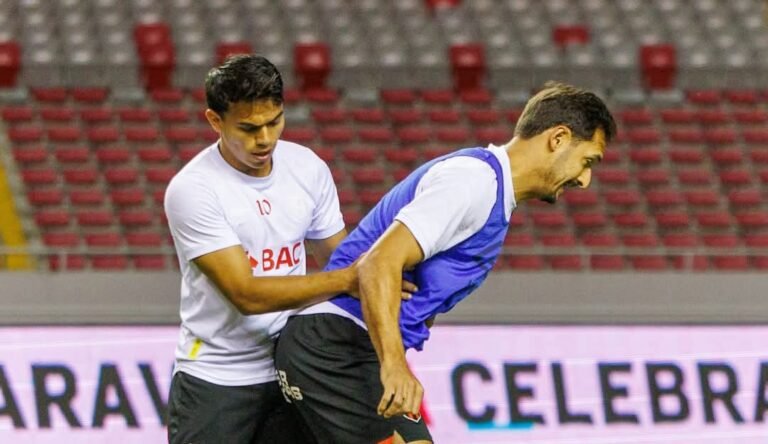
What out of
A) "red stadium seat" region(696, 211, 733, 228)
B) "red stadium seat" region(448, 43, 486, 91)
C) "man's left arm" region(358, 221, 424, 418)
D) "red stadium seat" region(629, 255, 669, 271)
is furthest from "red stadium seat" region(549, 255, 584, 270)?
"man's left arm" region(358, 221, 424, 418)

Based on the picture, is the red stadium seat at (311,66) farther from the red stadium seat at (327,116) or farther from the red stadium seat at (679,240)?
the red stadium seat at (679,240)

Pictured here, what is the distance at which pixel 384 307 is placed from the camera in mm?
2266

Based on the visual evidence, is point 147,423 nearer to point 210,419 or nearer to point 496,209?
point 210,419

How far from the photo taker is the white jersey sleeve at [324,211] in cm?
289

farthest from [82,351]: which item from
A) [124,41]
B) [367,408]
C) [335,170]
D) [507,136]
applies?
[124,41]

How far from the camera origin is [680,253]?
23.4 feet

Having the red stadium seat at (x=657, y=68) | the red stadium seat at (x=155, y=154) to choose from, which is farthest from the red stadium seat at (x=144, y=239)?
the red stadium seat at (x=657, y=68)

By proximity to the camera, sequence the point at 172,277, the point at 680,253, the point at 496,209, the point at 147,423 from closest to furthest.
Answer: the point at 496,209, the point at 147,423, the point at 172,277, the point at 680,253

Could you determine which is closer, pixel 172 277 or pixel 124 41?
pixel 172 277

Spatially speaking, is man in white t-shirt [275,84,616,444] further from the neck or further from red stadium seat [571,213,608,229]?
red stadium seat [571,213,608,229]

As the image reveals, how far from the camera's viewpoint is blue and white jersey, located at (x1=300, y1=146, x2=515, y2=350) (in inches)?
91.3

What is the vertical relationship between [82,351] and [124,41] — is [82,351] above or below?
below

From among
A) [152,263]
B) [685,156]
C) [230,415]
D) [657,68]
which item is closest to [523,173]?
[230,415]

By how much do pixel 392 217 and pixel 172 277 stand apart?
3569mm
